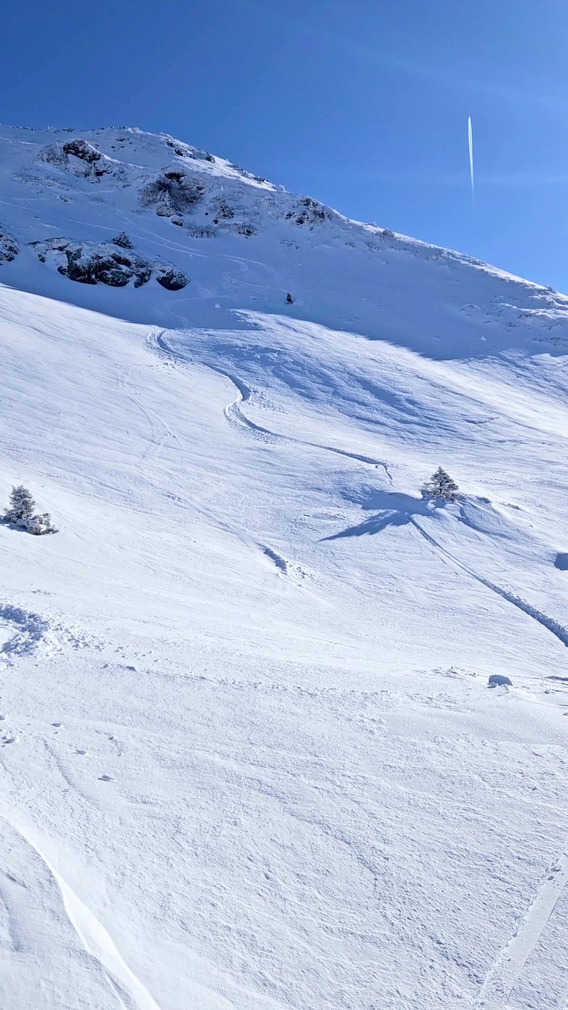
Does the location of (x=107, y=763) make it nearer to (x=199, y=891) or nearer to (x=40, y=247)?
(x=199, y=891)

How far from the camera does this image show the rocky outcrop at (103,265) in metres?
34.4

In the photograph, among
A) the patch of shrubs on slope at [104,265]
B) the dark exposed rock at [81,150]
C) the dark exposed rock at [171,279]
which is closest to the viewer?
the patch of shrubs on slope at [104,265]

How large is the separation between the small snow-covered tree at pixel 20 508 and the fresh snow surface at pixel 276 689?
65 cm

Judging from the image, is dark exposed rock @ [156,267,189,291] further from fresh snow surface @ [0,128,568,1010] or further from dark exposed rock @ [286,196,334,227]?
dark exposed rock @ [286,196,334,227]

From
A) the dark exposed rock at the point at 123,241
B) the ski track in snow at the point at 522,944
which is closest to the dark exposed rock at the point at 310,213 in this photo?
the dark exposed rock at the point at 123,241

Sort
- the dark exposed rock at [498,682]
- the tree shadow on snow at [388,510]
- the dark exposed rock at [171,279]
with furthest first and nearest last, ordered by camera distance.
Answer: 1. the dark exposed rock at [171,279]
2. the tree shadow on snow at [388,510]
3. the dark exposed rock at [498,682]

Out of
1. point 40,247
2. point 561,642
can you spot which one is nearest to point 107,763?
point 561,642

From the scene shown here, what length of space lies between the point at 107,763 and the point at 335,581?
729 cm

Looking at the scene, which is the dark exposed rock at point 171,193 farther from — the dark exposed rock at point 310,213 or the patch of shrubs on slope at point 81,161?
the dark exposed rock at point 310,213

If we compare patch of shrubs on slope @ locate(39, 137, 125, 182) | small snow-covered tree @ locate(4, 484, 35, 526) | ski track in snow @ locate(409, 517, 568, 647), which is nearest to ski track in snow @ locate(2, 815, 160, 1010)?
small snow-covered tree @ locate(4, 484, 35, 526)

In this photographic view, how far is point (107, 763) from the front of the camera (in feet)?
12.5

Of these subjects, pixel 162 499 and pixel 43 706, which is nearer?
pixel 43 706

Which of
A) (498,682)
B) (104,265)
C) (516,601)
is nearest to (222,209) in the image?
(104,265)

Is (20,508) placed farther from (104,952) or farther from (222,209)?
(222,209)
